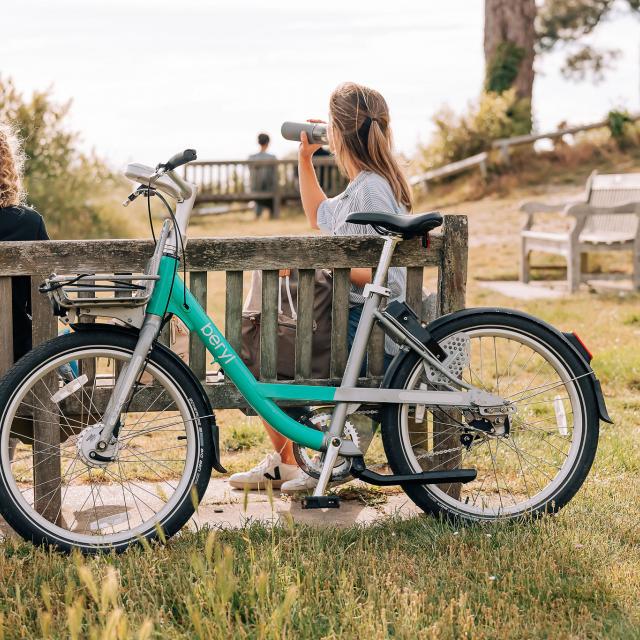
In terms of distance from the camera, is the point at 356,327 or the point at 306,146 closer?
the point at 356,327

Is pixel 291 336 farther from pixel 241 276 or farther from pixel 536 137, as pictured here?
A: pixel 536 137

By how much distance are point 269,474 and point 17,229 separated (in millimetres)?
1466

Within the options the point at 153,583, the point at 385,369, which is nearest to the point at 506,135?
the point at 385,369

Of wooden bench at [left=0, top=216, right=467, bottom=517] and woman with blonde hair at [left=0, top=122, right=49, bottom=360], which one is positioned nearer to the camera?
wooden bench at [left=0, top=216, right=467, bottom=517]

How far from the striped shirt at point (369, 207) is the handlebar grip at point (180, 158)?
0.85 metres

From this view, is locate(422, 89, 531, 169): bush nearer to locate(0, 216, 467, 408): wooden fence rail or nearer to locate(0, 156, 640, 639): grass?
locate(0, 156, 640, 639): grass

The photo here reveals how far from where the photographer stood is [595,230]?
11.4 metres

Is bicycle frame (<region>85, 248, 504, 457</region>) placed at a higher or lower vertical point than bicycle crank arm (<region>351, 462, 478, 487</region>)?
higher

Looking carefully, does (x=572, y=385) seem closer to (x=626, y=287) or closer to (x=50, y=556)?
(x=50, y=556)

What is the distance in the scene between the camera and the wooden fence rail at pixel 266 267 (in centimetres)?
376

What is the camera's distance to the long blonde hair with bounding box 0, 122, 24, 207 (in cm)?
397

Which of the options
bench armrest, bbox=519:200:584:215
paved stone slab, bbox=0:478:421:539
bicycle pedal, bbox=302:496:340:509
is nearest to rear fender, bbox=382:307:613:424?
bicycle pedal, bbox=302:496:340:509

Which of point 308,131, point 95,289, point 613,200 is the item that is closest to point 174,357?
point 95,289

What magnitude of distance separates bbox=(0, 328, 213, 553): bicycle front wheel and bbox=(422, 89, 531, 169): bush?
16951 mm
